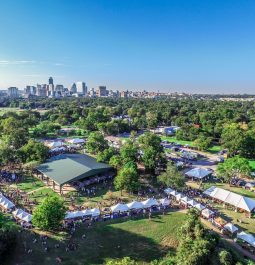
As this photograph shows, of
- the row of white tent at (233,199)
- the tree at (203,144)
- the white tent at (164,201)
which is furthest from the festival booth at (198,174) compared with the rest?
the tree at (203,144)

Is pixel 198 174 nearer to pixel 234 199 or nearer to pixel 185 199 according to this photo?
pixel 234 199

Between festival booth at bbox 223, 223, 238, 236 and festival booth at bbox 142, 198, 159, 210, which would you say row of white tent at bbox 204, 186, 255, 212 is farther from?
festival booth at bbox 142, 198, 159, 210

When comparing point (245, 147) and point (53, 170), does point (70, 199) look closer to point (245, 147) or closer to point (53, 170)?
point (53, 170)

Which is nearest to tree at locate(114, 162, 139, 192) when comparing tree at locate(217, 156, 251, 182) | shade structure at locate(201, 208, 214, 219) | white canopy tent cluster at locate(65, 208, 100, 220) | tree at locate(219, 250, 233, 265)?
white canopy tent cluster at locate(65, 208, 100, 220)

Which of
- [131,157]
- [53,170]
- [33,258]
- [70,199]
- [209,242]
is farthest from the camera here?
[131,157]

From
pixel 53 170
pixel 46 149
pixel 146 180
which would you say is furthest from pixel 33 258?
pixel 46 149

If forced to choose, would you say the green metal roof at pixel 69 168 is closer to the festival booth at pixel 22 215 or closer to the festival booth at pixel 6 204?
the festival booth at pixel 6 204
